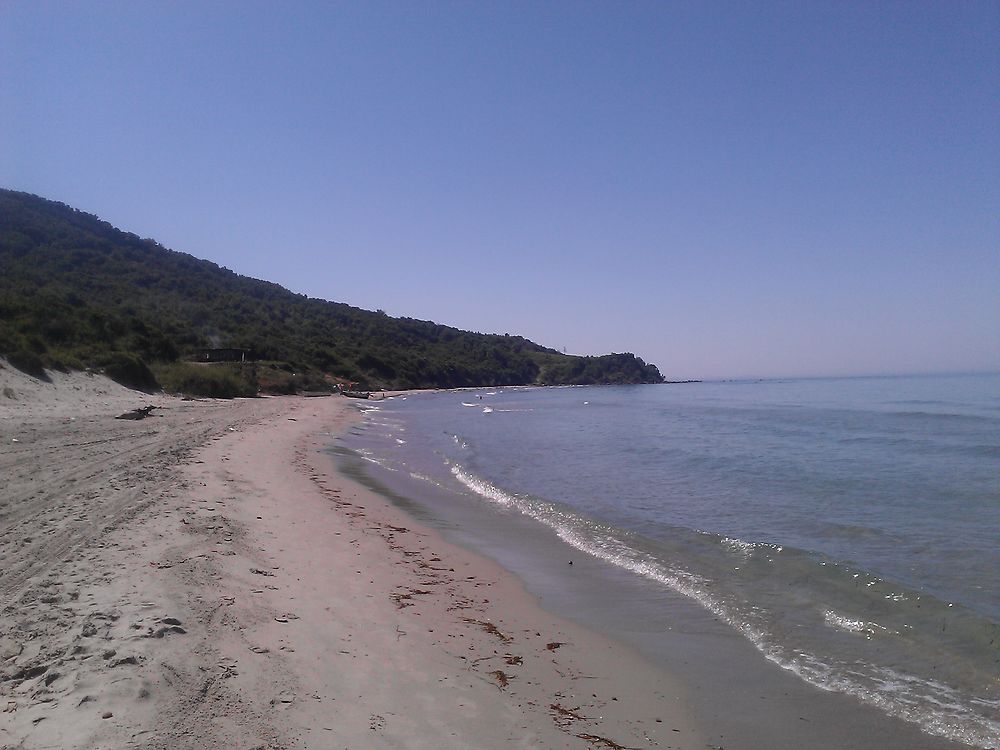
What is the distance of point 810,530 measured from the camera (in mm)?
10680

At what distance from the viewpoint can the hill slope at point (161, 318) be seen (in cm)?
2917

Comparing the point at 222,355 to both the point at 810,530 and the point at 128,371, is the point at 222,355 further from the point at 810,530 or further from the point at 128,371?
the point at 810,530

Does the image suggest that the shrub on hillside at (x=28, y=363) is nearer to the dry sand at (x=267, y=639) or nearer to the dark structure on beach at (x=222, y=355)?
the dry sand at (x=267, y=639)

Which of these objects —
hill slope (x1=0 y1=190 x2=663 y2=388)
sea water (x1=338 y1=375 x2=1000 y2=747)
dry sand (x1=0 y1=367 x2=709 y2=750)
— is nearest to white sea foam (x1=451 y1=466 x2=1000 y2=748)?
sea water (x1=338 y1=375 x2=1000 y2=747)

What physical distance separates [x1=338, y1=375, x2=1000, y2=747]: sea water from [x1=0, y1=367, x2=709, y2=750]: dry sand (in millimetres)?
2019

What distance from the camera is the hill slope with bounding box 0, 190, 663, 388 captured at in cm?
2917

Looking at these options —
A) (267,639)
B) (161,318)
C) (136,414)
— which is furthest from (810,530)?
(161,318)

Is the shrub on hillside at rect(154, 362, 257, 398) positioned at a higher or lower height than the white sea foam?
higher

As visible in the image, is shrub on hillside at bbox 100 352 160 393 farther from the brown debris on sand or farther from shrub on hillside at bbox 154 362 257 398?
the brown debris on sand

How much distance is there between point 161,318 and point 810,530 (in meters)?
54.8

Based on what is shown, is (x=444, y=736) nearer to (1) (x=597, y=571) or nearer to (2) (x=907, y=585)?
(1) (x=597, y=571)

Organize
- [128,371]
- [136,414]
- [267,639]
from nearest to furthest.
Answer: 1. [267,639]
2. [136,414]
3. [128,371]

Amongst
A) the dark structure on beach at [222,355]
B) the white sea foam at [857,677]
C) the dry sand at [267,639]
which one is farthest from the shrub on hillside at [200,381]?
the white sea foam at [857,677]

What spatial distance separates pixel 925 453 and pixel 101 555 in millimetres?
21598
